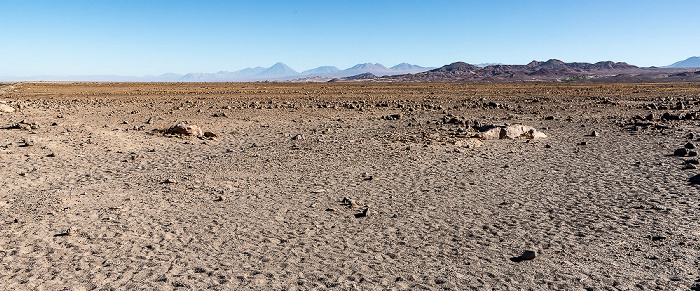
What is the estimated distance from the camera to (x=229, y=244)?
20.4 ft

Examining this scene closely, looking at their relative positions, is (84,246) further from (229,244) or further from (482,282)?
(482,282)

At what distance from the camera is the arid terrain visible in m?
5.30

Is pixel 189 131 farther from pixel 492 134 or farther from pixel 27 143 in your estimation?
pixel 492 134

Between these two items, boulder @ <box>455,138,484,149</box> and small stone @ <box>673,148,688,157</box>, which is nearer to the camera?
small stone @ <box>673,148,688,157</box>

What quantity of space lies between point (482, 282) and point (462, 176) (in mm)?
5070

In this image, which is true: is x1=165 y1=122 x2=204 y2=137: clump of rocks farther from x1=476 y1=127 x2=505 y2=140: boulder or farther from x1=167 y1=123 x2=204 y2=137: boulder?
x1=476 y1=127 x2=505 y2=140: boulder

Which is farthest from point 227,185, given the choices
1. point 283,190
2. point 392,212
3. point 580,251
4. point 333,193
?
point 580,251

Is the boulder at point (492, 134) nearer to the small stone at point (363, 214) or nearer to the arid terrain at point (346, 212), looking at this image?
the arid terrain at point (346, 212)

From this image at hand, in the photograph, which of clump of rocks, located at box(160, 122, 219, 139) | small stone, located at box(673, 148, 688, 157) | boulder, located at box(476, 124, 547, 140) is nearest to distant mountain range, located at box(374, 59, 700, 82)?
boulder, located at box(476, 124, 547, 140)

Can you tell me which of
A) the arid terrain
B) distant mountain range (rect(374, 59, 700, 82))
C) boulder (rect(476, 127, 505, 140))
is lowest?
distant mountain range (rect(374, 59, 700, 82))

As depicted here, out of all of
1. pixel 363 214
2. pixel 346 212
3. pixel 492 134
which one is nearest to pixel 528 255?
pixel 363 214

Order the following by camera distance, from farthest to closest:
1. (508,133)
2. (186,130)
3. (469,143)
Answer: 1. (186,130)
2. (508,133)
3. (469,143)

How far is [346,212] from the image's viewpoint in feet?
25.0

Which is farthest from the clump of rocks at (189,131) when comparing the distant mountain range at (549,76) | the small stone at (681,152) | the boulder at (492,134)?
the distant mountain range at (549,76)
